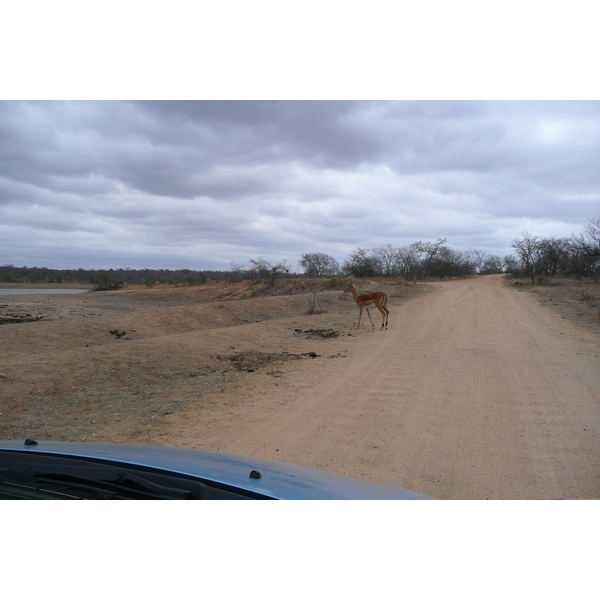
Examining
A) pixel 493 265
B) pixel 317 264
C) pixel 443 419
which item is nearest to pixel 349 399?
pixel 443 419

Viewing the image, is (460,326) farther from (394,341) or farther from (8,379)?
(8,379)

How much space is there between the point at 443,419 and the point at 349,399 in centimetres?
153

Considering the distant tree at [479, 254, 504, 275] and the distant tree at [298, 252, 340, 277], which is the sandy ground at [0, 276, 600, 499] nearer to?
the distant tree at [298, 252, 340, 277]

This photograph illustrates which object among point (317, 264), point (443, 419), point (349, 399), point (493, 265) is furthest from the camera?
point (493, 265)

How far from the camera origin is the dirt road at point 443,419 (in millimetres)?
4113

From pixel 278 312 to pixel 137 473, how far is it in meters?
17.1

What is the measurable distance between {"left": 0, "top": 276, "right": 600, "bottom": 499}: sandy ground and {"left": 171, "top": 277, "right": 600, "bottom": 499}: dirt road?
0.07ft

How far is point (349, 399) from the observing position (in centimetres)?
655

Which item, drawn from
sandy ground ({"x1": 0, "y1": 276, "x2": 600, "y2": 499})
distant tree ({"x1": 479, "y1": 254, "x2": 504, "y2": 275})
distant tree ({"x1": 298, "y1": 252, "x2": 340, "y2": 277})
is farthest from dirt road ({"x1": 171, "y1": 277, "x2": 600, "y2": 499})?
distant tree ({"x1": 479, "y1": 254, "x2": 504, "y2": 275})

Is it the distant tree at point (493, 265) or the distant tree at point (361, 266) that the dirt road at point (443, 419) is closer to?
the distant tree at point (361, 266)

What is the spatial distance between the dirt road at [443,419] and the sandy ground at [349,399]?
0.07 ft

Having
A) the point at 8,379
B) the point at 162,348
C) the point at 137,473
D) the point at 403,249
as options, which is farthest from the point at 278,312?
the point at 403,249

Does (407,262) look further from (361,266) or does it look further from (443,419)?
(443,419)

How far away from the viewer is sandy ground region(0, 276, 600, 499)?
436cm
